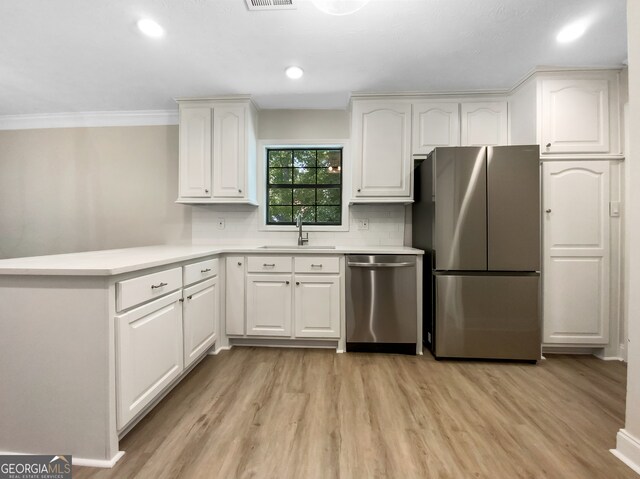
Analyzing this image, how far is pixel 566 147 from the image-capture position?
7.43 ft

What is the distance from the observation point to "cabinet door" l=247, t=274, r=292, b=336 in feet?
7.89

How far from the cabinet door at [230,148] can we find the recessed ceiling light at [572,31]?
258cm

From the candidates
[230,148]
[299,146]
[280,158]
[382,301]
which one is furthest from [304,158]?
[382,301]

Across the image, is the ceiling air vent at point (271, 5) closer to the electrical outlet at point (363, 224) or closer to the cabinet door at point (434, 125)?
the cabinet door at point (434, 125)

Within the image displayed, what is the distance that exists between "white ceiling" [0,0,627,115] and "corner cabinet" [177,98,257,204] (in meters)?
0.16

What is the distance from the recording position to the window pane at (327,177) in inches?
123

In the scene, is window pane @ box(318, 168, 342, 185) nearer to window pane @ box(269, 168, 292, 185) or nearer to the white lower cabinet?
window pane @ box(269, 168, 292, 185)

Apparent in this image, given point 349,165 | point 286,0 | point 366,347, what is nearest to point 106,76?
point 286,0

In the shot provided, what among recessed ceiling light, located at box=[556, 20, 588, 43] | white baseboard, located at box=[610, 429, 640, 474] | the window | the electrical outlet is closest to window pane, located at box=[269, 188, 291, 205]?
the window

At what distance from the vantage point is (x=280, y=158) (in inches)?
123

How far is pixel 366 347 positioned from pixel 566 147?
2389 millimetres

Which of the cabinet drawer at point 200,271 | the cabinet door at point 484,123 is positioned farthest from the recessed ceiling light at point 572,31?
the cabinet drawer at point 200,271

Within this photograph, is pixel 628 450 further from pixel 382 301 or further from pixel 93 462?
pixel 93 462

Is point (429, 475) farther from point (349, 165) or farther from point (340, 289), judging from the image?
point (349, 165)
